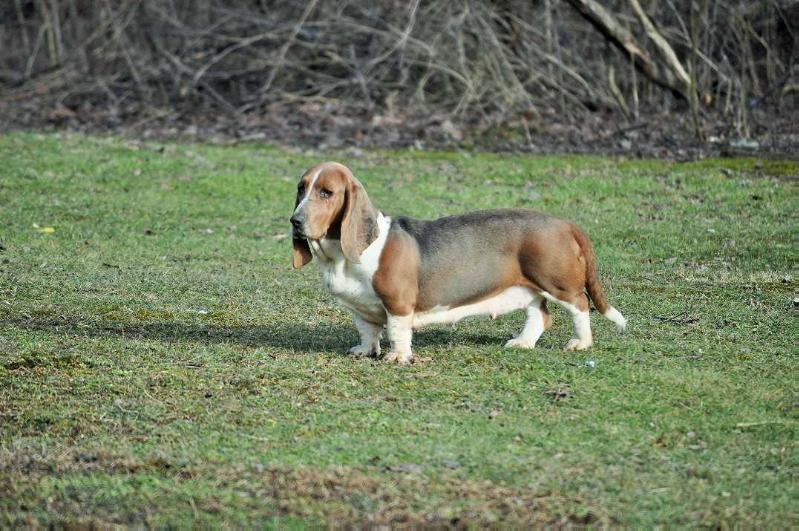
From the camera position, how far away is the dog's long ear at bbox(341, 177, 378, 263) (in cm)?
718

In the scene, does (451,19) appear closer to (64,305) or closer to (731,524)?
(64,305)

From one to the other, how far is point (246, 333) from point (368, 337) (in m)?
1.17

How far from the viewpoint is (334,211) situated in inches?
285

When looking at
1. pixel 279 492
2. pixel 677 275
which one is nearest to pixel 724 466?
pixel 279 492

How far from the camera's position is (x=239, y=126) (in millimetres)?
19234

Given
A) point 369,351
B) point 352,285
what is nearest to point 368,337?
point 369,351

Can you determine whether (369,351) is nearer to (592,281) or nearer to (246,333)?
(246,333)

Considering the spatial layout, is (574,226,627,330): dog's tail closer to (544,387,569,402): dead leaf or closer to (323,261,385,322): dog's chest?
(544,387,569,402): dead leaf

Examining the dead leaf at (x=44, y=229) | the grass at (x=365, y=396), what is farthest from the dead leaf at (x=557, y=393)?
the dead leaf at (x=44, y=229)

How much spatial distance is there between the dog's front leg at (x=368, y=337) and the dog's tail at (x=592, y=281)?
1388 millimetres

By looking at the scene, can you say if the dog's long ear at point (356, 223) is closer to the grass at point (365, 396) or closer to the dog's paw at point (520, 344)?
the grass at point (365, 396)

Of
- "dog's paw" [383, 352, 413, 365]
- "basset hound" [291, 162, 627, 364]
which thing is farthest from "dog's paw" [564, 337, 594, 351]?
"dog's paw" [383, 352, 413, 365]

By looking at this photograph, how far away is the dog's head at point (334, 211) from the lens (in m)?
7.13

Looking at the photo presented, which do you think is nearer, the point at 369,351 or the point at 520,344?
the point at 369,351
